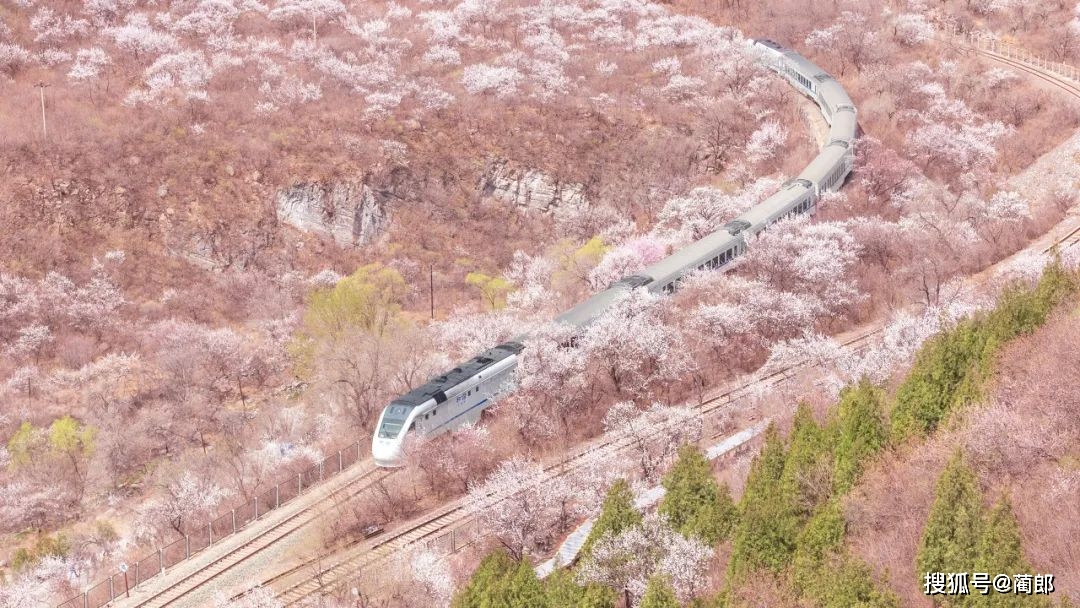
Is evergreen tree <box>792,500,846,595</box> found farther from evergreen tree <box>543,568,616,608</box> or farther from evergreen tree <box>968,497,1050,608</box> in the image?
evergreen tree <box>543,568,616,608</box>

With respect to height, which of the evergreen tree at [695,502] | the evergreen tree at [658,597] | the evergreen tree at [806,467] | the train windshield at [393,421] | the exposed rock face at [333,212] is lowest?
the exposed rock face at [333,212]

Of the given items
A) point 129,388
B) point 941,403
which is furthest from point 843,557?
point 129,388

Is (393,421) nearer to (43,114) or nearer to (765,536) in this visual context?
(765,536)

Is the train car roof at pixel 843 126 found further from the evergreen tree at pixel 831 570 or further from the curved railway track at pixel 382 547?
the evergreen tree at pixel 831 570

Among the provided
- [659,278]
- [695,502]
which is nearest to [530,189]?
[659,278]

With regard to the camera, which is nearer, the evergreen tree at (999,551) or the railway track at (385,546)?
the evergreen tree at (999,551)

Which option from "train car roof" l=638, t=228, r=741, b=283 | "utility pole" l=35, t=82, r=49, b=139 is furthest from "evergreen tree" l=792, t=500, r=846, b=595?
"utility pole" l=35, t=82, r=49, b=139

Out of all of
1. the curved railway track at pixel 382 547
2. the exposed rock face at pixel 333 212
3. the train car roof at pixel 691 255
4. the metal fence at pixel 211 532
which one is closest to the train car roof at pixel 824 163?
the train car roof at pixel 691 255
